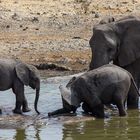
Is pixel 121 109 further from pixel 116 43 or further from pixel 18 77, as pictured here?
pixel 18 77

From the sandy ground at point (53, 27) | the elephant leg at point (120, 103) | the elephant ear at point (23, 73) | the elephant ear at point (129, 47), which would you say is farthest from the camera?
the sandy ground at point (53, 27)

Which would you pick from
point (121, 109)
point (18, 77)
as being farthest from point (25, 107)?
point (121, 109)

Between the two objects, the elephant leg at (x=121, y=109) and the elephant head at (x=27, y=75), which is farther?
the elephant head at (x=27, y=75)

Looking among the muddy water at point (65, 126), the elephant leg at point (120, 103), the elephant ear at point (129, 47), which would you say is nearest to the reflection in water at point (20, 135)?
the muddy water at point (65, 126)

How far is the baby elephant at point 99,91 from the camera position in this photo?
11.8 metres

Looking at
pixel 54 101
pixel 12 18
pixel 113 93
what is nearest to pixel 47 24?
pixel 12 18

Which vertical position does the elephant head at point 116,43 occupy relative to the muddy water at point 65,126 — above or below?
above

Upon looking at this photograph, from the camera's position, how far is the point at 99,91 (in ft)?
38.9

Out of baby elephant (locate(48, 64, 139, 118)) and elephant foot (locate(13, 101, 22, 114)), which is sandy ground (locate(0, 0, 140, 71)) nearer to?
elephant foot (locate(13, 101, 22, 114))

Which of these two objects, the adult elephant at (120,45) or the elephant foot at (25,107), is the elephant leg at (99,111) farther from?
the elephant foot at (25,107)

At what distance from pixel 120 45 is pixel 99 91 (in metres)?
1.29

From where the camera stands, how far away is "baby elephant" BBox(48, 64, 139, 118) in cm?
1180

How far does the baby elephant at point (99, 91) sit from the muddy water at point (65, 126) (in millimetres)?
215

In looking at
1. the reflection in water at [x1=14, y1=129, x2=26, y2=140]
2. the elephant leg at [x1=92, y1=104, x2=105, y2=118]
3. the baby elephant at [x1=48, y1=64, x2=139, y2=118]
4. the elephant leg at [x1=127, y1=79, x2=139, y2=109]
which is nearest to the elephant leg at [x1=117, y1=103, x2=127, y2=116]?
the baby elephant at [x1=48, y1=64, x2=139, y2=118]
